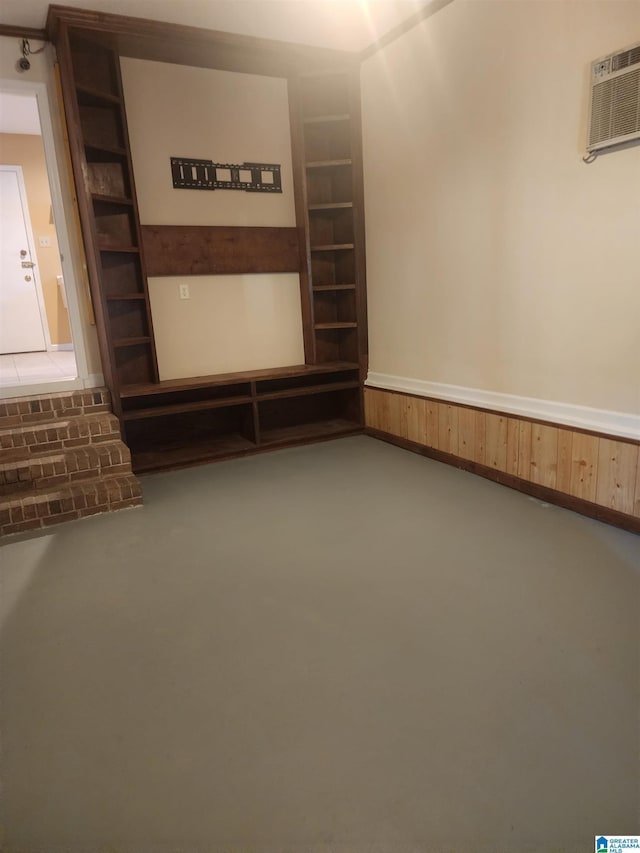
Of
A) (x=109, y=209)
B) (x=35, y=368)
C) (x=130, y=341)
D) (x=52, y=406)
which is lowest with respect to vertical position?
(x=52, y=406)

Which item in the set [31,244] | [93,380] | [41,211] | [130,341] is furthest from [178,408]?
[41,211]

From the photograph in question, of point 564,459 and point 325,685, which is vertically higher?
point 564,459

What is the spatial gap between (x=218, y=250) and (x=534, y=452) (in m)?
2.70

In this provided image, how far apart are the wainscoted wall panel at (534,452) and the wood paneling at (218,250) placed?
1.43 metres

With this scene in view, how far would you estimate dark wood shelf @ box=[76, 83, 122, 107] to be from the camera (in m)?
3.20

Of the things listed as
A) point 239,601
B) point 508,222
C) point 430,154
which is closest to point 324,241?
point 430,154

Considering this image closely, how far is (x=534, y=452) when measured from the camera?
2893 mm

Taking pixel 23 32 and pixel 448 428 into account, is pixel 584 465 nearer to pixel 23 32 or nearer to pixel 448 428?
pixel 448 428

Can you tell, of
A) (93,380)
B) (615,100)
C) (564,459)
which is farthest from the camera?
(93,380)

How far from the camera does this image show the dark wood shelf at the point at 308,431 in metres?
4.15

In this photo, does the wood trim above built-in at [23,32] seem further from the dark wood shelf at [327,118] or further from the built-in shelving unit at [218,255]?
the dark wood shelf at [327,118]

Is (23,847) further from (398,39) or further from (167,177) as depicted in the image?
(398,39)

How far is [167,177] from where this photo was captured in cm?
378

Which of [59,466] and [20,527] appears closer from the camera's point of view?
[20,527]
